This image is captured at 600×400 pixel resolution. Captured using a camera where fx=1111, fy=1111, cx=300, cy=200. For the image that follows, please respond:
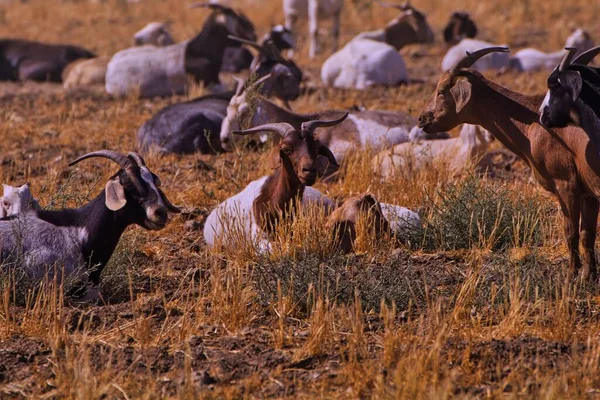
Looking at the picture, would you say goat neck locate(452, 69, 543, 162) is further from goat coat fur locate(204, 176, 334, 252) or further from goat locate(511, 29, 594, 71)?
goat locate(511, 29, 594, 71)

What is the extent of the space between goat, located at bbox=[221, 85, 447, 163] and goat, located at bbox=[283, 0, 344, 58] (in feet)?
26.8

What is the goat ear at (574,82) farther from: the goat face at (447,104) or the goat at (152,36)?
the goat at (152,36)

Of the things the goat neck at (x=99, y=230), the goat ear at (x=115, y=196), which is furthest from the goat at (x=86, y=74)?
the goat ear at (x=115, y=196)

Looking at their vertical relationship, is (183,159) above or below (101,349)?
below

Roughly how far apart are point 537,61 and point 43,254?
41.2 ft

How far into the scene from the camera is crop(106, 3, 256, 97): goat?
16.9 meters

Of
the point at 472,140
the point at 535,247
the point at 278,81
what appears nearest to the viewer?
the point at 535,247

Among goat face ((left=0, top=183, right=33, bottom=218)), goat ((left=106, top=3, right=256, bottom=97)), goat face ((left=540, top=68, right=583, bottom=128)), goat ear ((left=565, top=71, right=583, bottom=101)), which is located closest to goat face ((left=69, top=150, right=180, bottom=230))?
goat face ((left=0, top=183, right=33, bottom=218))

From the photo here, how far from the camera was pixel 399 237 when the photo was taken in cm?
877

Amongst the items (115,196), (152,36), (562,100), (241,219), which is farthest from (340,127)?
(152,36)

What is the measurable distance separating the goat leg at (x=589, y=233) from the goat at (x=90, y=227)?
9.26 feet

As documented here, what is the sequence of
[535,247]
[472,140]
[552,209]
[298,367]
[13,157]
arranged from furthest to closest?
[13,157]
[472,140]
[552,209]
[535,247]
[298,367]

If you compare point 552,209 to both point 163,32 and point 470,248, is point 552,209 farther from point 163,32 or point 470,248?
point 163,32

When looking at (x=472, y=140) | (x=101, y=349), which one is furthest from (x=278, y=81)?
(x=101, y=349)
